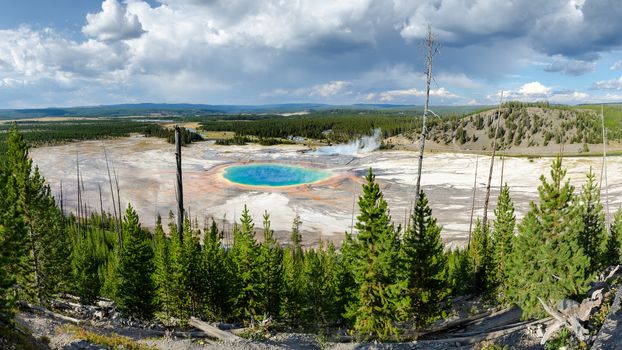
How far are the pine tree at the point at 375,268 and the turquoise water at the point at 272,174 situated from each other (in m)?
71.8

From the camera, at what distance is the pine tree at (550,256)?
59.8 ft

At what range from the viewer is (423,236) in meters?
20.3

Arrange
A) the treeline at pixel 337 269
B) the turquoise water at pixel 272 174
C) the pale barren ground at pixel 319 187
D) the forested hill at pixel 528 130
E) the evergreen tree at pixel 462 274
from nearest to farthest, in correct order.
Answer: the treeline at pixel 337 269 → the evergreen tree at pixel 462 274 → the pale barren ground at pixel 319 187 → the turquoise water at pixel 272 174 → the forested hill at pixel 528 130

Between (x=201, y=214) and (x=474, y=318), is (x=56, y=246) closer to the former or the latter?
(x=474, y=318)

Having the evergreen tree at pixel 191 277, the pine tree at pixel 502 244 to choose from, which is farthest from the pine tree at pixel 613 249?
the evergreen tree at pixel 191 277

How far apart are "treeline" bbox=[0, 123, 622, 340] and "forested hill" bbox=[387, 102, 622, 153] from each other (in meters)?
93.1

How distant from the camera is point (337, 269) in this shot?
2853 cm

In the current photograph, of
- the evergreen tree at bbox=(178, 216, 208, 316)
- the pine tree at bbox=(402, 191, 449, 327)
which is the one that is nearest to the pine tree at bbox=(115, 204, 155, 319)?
the evergreen tree at bbox=(178, 216, 208, 316)

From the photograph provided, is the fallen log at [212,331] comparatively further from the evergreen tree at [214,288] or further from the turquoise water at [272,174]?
the turquoise water at [272,174]

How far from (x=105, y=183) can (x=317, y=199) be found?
51.3 metres

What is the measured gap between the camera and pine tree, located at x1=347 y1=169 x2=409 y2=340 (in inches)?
727

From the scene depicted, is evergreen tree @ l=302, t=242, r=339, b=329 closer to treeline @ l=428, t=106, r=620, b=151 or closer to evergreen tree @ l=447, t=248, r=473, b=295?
evergreen tree @ l=447, t=248, r=473, b=295

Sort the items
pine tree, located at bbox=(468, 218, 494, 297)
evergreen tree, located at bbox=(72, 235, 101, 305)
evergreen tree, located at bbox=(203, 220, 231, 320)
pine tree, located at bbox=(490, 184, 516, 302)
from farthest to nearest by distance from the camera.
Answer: evergreen tree, located at bbox=(72, 235, 101, 305) < pine tree, located at bbox=(468, 218, 494, 297) < pine tree, located at bbox=(490, 184, 516, 302) < evergreen tree, located at bbox=(203, 220, 231, 320)

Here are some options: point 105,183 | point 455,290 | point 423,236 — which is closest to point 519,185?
point 455,290
